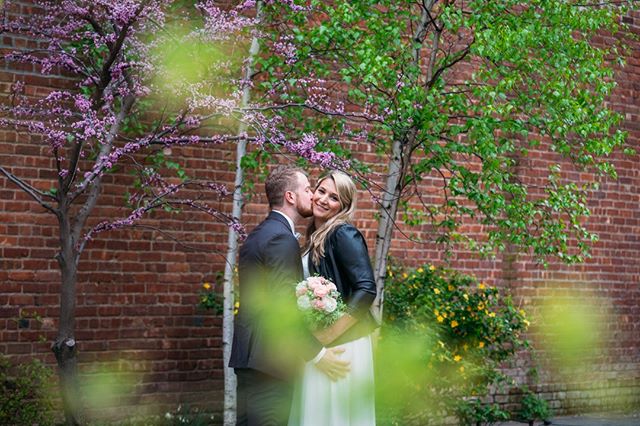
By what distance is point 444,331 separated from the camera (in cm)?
989

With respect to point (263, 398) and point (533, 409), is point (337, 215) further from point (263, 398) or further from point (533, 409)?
point (533, 409)

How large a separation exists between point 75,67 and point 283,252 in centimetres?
242

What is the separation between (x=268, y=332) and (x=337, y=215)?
28.9 inches

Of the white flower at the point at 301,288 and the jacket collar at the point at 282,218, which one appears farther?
the jacket collar at the point at 282,218

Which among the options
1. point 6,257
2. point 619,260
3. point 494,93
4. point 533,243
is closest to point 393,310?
point 533,243

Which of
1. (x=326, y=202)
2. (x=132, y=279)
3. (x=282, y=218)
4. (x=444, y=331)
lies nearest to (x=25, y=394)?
(x=132, y=279)

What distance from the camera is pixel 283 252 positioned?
597cm

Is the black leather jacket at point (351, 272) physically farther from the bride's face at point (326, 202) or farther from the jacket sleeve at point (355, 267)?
the bride's face at point (326, 202)

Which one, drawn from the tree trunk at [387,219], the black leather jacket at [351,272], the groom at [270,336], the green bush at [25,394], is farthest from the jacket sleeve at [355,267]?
the green bush at [25,394]

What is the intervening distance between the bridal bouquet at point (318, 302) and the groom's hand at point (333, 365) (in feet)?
0.54

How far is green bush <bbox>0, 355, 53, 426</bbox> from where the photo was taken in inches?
318

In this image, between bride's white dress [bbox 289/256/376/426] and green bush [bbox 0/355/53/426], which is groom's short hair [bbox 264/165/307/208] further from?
green bush [bbox 0/355/53/426]

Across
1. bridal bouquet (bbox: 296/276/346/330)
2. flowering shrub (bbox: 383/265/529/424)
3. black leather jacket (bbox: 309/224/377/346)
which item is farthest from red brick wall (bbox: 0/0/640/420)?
bridal bouquet (bbox: 296/276/346/330)

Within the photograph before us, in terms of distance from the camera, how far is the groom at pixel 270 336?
5.92 m
